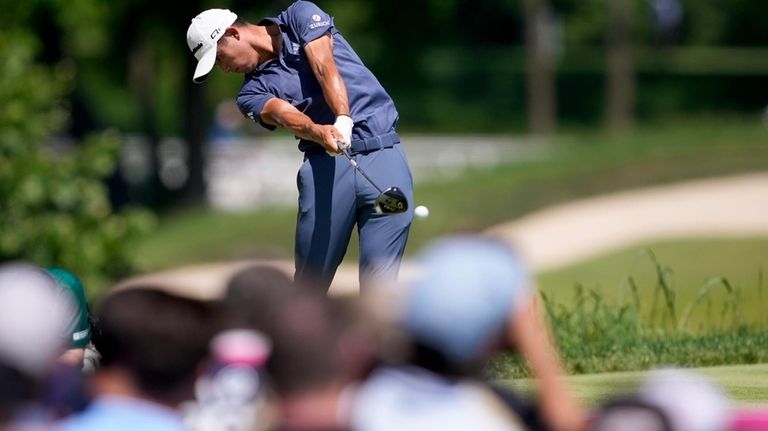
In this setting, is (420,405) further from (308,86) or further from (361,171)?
(308,86)

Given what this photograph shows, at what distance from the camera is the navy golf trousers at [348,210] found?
6945mm

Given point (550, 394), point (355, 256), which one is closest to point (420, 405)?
point (550, 394)

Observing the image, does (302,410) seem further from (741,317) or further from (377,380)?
(741,317)

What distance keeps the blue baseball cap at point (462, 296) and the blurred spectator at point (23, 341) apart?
0.79 m

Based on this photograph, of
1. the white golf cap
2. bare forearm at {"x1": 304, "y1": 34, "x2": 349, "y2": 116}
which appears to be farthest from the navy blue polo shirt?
the white golf cap

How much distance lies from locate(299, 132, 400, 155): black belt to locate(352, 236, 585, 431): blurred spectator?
3.32 metres

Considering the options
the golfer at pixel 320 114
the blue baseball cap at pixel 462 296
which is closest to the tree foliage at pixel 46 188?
the golfer at pixel 320 114

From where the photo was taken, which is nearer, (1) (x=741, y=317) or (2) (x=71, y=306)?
(2) (x=71, y=306)

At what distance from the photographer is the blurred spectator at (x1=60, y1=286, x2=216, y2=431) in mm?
3572

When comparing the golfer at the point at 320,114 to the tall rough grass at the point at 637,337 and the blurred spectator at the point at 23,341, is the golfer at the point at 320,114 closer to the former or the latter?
the tall rough grass at the point at 637,337

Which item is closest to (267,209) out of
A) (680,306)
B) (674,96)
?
(680,306)

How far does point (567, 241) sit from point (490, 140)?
22037mm

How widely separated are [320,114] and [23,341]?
380 cm

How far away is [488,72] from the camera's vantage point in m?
49.9
